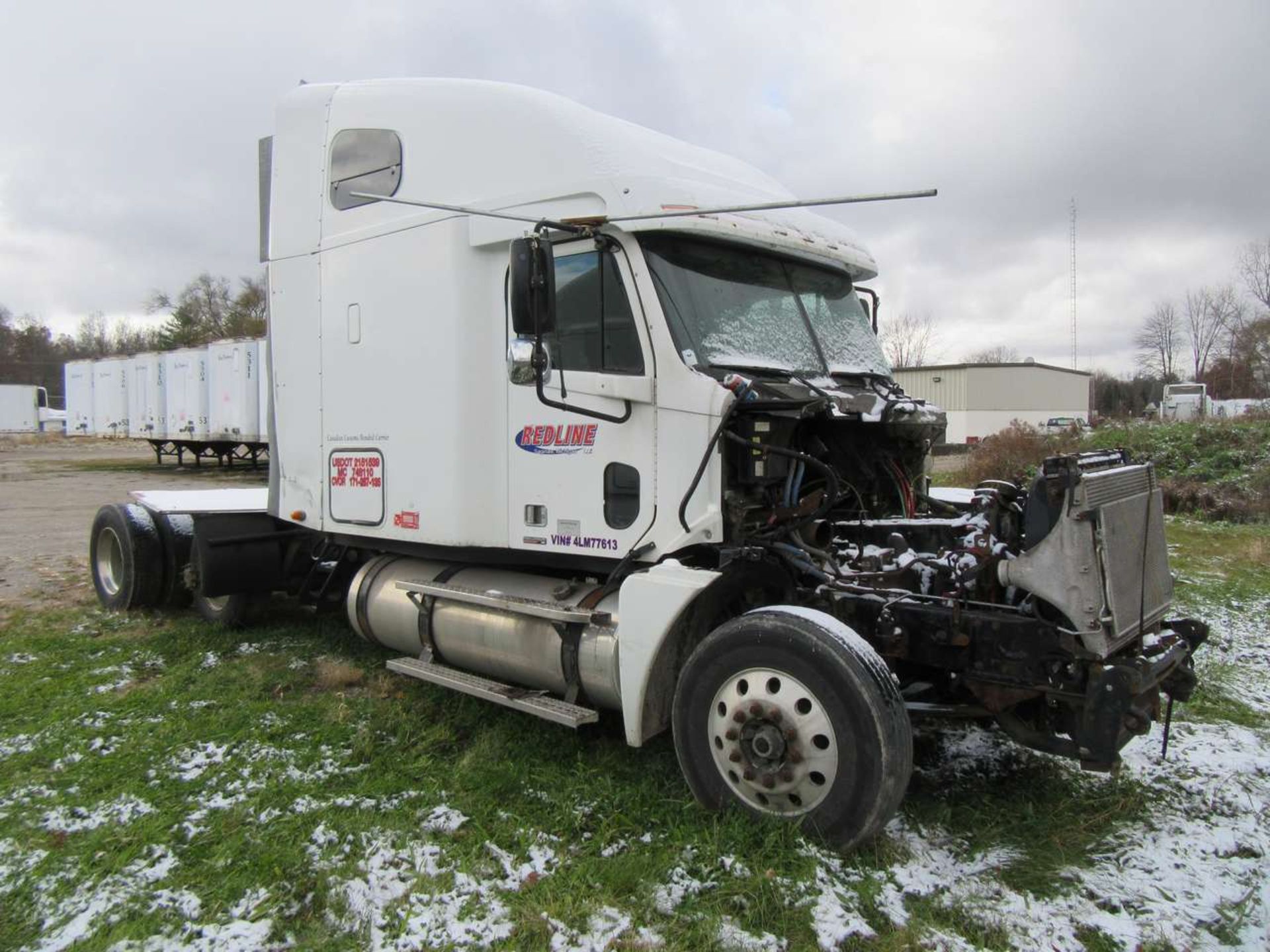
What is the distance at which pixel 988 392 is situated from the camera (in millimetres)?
42906

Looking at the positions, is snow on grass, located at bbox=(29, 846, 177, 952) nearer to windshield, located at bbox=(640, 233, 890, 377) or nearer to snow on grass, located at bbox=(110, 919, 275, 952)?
snow on grass, located at bbox=(110, 919, 275, 952)

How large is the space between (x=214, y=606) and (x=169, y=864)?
3.93m

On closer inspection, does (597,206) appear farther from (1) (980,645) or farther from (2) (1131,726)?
(2) (1131,726)

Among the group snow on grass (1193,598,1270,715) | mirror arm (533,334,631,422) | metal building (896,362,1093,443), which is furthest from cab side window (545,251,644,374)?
metal building (896,362,1093,443)

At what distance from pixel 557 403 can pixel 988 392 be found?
42.7 meters

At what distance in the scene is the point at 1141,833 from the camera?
11.6ft

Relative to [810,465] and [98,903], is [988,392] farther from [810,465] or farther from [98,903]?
[98,903]

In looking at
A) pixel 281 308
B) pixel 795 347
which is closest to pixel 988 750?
pixel 795 347

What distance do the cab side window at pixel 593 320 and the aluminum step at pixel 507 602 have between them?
1.15 m

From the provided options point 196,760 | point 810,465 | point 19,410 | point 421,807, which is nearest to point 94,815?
point 196,760

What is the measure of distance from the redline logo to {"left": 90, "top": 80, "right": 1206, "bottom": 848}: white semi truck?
0.06 ft

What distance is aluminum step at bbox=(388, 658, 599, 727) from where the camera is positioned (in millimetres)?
3994

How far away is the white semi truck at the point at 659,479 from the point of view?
3.28 metres

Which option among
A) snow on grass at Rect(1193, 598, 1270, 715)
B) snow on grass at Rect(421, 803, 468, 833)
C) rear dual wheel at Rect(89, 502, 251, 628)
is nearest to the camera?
snow on grass at Rect(421, 803, 468, 833)
